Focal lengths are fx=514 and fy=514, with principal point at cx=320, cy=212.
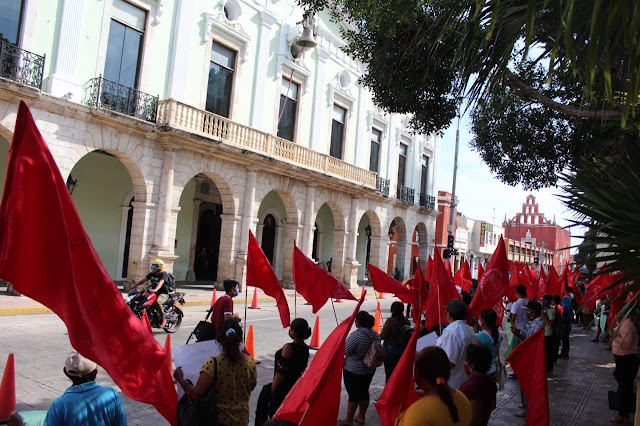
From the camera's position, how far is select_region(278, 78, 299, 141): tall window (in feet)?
70.4

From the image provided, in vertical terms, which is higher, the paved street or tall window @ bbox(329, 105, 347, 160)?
tall window @ bbox(329, 105, 347, 160)

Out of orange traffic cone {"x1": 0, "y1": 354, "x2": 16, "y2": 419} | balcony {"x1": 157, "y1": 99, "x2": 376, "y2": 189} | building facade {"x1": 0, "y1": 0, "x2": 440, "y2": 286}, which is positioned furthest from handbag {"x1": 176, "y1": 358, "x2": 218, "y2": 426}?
balcony {"x1": 157, "y1": 99, "x2": 376, "y2": 189}

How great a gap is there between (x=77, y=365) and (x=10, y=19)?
1327cm

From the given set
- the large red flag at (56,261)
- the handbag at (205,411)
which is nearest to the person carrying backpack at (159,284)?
the handbag at (205,411)

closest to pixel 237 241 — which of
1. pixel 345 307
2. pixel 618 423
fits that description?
pixel 345 307

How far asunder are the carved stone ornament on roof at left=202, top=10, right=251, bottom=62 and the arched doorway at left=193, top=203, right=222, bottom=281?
652 centimetres

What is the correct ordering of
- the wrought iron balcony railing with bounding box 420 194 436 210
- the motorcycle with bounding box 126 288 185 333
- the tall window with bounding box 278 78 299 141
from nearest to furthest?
the motorcycle with bounding box 126 288 185 333 → the tall window with bounding box 278 78 299 141 → the wrought iron balcony railing with bounding box 420 194 436 210

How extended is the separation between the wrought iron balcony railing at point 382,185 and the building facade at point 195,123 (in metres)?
0.15

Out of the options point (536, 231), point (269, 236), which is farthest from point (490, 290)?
point (536, 231)

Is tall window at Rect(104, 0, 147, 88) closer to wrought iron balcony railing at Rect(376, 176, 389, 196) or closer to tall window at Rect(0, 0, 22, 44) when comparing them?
tall window at Rect(0, 0, 22, 44)

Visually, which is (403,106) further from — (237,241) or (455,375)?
(237,241)

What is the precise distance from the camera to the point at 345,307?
1759 cm

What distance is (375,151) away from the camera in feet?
91.2

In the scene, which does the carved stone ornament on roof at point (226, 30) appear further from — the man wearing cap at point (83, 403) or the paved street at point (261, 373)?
the man wearing cap at point (83, 403)
